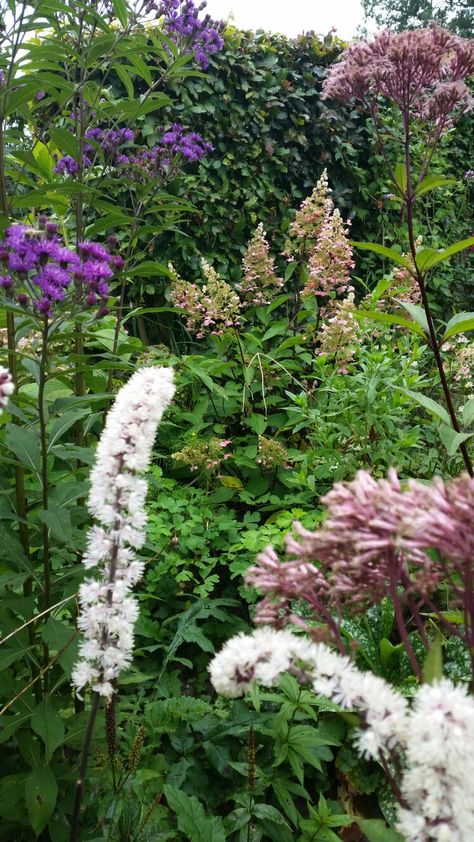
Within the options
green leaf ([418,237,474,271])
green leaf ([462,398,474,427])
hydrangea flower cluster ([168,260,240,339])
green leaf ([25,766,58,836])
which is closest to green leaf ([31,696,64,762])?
green leaf ([25,766,58,836])

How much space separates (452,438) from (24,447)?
1.20m

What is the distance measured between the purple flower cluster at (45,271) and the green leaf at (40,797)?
114 centimetres

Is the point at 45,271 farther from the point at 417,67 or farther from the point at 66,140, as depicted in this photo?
the point at 417,67

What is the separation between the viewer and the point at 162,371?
1.09m

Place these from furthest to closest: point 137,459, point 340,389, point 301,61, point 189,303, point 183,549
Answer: point 301,61, point 189,303, point 340,389, point 183,549, point 137,459

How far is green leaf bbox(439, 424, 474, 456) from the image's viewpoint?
187 cm

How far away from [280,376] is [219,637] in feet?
6.15

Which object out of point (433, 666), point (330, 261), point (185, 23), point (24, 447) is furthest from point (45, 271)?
point (330, 261)

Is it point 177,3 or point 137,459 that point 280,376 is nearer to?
point 177,3

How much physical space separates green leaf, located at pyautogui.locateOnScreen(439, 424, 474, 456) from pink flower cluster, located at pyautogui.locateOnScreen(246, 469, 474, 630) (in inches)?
38.8

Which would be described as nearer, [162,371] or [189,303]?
[162,371]

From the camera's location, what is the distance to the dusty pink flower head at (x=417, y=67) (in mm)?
2186

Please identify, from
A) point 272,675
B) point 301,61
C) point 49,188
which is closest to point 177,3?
point 49,188

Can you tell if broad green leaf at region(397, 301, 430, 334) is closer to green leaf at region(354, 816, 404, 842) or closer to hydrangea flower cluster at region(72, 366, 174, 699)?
hydrangea flower cluster at region(72, 366, 174, 699)
